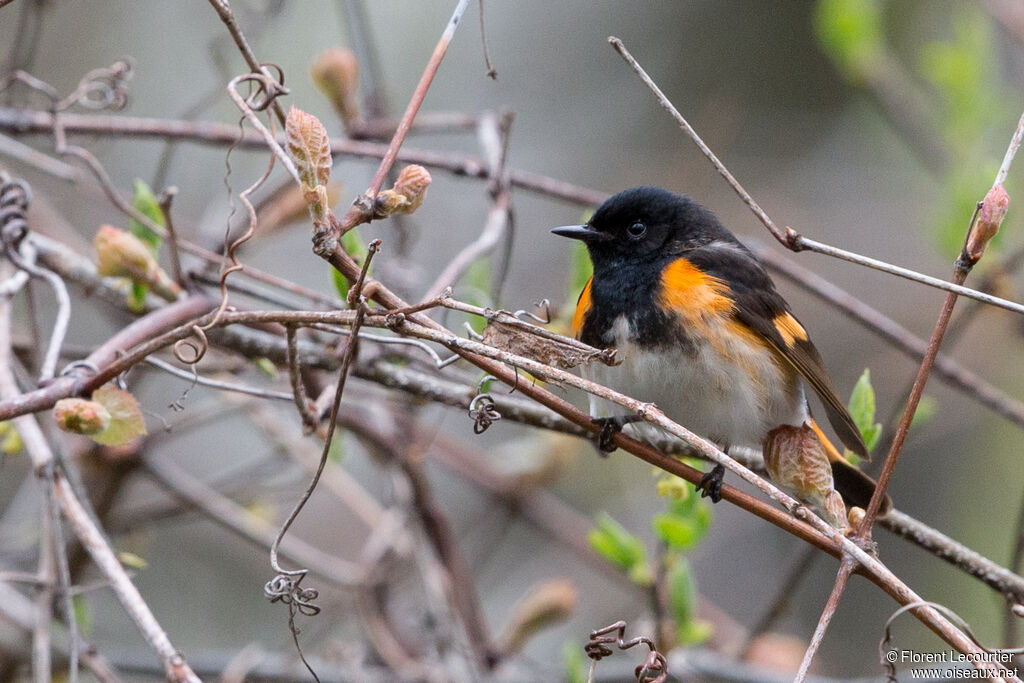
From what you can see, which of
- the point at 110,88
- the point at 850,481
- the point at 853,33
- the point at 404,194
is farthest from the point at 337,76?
the point at 853,33

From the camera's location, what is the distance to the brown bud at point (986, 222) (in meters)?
1.46

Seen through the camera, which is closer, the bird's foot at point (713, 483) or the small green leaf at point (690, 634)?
the bird's foot at point (713, 483)

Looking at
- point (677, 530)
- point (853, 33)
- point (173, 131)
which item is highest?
point (853, 33)

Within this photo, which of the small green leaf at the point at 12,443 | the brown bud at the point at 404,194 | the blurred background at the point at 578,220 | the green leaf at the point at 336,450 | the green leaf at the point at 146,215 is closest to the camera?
the brown bud at the point at 404,194

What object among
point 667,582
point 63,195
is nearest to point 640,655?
point 667,582

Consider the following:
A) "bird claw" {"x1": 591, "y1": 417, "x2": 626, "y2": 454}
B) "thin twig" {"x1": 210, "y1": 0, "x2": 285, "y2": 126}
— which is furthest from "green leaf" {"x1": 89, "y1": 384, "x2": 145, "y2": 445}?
"bird claw" {"x1": 591, "y1": 417, "x2": 626, "y2": 454}

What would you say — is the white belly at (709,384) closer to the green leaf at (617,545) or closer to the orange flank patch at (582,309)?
the orange flank patch at (582,309)

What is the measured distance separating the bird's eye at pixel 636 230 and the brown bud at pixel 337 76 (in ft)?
2.91

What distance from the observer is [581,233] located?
2639mm

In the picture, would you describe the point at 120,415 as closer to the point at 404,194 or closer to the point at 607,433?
the point at 404,194

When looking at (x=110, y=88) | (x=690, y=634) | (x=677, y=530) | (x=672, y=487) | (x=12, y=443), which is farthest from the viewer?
(x=690, y=634)

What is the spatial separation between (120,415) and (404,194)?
663 millimetres

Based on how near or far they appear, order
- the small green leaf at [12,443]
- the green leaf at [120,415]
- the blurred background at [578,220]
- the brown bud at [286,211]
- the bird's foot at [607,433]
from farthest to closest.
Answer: the blurred background at [578,220]
the brown bud at [286,211]
the small green leaf at [12,443]
the bird's foot at [607,433]
the green leaf at [120,415]

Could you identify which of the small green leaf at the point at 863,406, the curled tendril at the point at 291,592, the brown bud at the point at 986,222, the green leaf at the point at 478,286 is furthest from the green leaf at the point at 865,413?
the curled tendril at the point at 291,592
